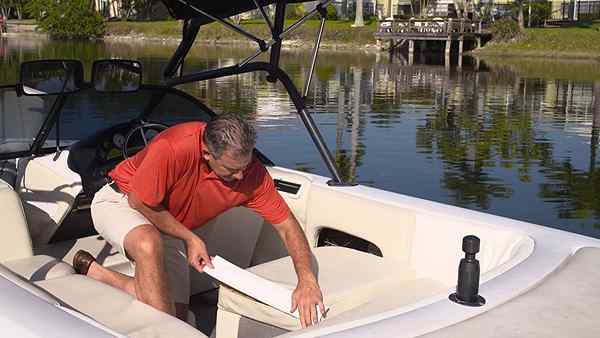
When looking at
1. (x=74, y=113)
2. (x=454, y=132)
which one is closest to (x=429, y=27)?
(x=454, y=132)

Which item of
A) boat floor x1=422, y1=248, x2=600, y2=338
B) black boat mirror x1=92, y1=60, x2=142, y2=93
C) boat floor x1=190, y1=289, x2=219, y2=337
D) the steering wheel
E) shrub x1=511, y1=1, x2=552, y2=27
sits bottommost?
boat floor x1=190, y1=289, x2=219, y2=337

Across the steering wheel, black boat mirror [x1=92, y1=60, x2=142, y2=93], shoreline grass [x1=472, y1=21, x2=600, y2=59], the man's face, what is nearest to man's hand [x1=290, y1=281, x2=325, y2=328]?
the man's face

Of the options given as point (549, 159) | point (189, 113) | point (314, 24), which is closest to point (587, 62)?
point (314, 24)

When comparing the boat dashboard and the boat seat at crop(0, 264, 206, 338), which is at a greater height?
the boat dashboard

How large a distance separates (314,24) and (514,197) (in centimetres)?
3703

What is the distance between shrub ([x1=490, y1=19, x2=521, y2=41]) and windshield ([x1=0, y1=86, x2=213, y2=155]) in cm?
3792

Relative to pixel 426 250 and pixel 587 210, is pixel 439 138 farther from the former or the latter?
pixel 426 250

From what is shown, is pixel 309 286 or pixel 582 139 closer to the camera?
pixel 309 286

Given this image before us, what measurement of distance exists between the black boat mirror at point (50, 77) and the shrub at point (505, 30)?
38.2 metres

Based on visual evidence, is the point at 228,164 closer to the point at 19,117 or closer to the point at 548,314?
the point at 548,314

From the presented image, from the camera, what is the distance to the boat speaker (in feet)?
7.09

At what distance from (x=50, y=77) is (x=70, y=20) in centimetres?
5177

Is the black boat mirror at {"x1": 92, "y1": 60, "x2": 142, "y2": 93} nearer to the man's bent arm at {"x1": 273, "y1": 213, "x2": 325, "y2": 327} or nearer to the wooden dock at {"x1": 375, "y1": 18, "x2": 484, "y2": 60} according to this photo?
the man's bent arm at {"x1": 273, "y1": 213, "x2": 325, "y2": 327}

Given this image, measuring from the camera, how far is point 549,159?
13.1 meters
